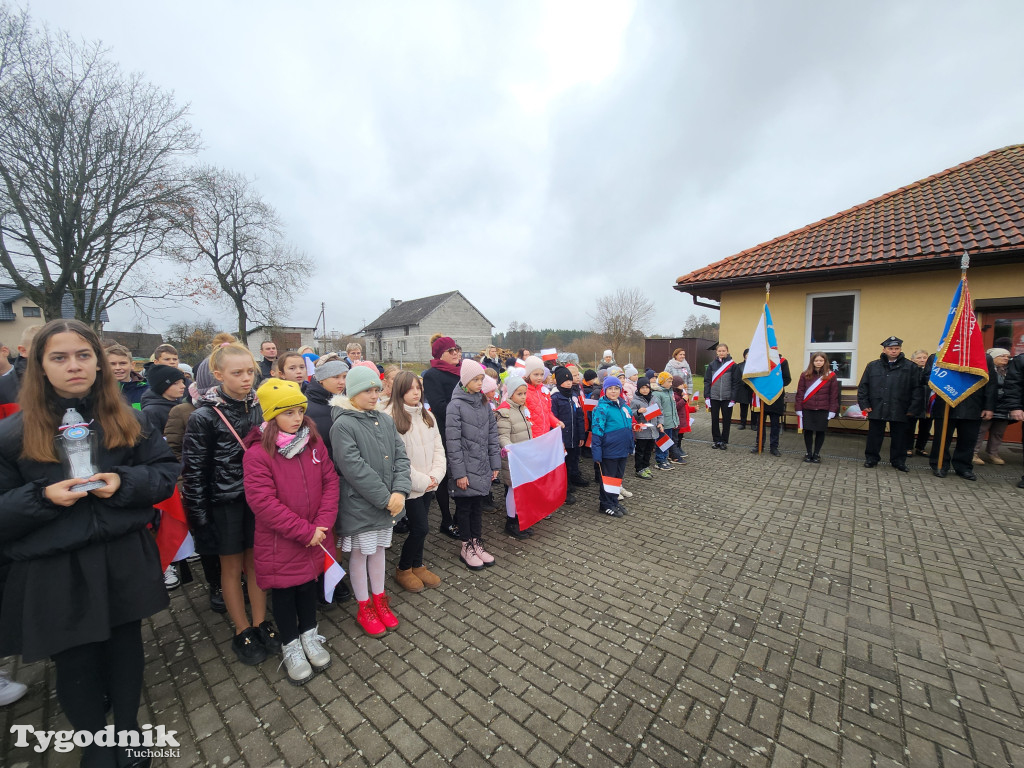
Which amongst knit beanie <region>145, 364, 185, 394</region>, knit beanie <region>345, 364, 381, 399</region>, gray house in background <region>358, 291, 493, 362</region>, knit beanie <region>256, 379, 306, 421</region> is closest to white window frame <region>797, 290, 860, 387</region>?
knit beanie <region>345, 364, 381, 399</region>

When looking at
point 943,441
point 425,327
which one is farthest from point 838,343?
point 425,327

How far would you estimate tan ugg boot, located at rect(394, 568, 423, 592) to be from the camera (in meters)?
3.47

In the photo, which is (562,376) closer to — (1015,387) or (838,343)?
(1015,387)

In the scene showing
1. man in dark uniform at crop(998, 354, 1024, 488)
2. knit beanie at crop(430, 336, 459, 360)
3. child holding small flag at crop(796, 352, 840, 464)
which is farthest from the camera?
child holding small flag at crop(796, 352, 840, 464)

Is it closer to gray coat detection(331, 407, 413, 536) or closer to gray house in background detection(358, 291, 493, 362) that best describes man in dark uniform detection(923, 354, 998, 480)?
gray coat detection(331, 407, 413, 536)

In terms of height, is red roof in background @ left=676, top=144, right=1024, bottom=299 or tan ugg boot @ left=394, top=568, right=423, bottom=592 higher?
red roof in background @ left=676, top=144, right=1024, bottom=299

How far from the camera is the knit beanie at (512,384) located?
4.50m

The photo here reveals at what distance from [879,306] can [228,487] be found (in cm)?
1198

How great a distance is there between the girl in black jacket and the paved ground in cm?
30

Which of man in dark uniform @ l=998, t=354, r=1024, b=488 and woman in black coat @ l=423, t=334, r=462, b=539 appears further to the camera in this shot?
man in dark uniform @ l=998, t=354, r=1024, b=488

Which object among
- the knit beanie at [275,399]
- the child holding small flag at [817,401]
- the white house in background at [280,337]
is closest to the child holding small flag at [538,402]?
the knit beanie at [275,399]

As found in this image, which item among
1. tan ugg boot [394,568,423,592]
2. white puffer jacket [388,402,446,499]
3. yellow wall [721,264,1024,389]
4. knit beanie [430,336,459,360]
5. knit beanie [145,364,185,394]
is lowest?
tan ugg boot [394,568,423,592]

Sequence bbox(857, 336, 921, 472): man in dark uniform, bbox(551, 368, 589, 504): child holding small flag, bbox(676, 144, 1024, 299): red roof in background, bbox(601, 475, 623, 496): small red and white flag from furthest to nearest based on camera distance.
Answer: bbox(676, 144, 1024, 299): red roof in background → bbox(857, 336, 921, 472): man in dark uniform → bbox(551, 368, 589, 504): child holding small flag → bbox(601, 475, 623, 496): small red and white flag

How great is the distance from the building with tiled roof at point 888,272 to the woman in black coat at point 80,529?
11.0m
